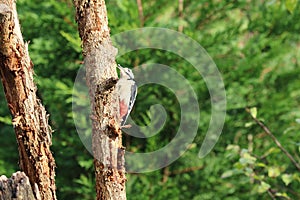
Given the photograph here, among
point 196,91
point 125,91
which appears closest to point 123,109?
point 125,91

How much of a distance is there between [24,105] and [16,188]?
25 centimetres

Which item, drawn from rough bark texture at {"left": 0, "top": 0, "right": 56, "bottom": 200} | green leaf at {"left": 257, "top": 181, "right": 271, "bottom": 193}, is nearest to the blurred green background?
green leaf at {"left": 257, "top": 181, "right": 271, "bottom": 193}

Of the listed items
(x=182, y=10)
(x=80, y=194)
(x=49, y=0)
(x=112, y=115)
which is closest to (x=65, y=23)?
(x=49, y=0)

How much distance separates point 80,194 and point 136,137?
0.48 metres

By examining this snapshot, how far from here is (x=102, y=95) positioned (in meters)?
1.68

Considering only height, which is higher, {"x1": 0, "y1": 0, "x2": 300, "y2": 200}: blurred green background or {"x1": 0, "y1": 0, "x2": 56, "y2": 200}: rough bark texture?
{"x1": 0, "y1": 0, "x2": 300, "y2": 200}: blurred green background

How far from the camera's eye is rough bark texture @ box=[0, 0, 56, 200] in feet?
5.29

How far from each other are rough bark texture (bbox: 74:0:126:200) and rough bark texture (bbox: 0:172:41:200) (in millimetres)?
243

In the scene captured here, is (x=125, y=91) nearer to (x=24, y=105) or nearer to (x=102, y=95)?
(x=102, y=95)

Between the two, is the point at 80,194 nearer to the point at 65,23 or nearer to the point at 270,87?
the point at 65,23

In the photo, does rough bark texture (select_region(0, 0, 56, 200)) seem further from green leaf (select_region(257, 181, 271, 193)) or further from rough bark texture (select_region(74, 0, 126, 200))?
green leaf (select_region(257, 181, 271, 193))

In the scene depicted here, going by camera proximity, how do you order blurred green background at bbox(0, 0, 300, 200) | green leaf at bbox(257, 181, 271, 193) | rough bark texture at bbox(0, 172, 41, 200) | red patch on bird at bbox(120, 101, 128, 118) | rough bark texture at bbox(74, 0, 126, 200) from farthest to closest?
blurred green background at bbox(0, 0, 300, 200) < green leaf at bbox(257, 181, 271, 193) < red patch on bird at bbox(120, 101, 128, 118) < rough bark texture at bbox(74, 0, 126, 200) < rough bark texture at bbox(0, 172, 41, 200)

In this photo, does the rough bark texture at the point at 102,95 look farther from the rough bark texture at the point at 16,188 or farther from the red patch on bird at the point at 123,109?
the rough bark texture at the point at 16,188

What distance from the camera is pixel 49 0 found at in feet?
10.6
